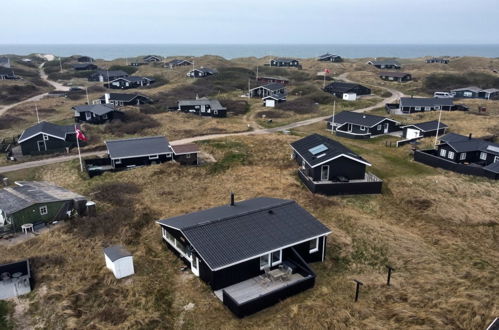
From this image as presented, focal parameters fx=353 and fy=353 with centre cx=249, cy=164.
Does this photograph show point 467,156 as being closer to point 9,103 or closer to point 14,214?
point 14,214

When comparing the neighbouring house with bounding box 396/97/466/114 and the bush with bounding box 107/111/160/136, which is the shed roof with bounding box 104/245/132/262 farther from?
the neighbouring house with bounding box 396/97/466/114

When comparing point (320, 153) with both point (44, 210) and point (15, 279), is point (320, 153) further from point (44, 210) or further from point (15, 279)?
point (15, 279)

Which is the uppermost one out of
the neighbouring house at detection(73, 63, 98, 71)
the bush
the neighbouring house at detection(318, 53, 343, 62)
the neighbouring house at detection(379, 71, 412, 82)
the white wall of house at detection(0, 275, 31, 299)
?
the neighbouring house at detection(318, 53, 343, 62)

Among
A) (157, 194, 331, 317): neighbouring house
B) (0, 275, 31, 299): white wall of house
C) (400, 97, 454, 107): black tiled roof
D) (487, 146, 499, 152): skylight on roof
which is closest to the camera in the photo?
(157, 194, 331, 317): neighbouring house

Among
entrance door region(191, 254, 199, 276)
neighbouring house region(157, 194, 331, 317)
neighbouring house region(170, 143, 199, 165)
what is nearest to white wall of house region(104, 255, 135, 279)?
neighbouring house region(157, 194, 331, 317)

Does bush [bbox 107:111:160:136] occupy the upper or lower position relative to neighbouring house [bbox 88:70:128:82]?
lower

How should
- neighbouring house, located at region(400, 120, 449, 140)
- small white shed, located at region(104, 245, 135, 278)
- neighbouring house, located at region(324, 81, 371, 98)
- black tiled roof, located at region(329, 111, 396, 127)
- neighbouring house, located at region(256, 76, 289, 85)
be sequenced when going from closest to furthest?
small white shed, located at region(104, 245, 135, 278) → neighbouring house, located at region(400, 120, 449, 140) → black tiled roof, located at region(329, 111, 396, 127) → neighbouring house, located at region(324, 81, 371, 98) → neighbouring house, located at region(256, 76, 289, 85)

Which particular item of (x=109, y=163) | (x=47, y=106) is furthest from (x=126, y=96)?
(x=109, y=163)

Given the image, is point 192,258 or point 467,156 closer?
point 192,258
